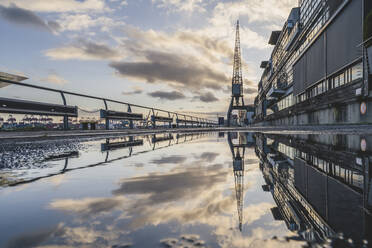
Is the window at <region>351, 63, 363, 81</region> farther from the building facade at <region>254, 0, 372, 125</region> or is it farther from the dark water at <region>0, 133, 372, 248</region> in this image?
the dark water at <region>0, 133, 372, 248</region>

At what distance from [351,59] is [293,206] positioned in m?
30.7

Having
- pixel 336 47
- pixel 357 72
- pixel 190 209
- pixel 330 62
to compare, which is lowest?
pixel 190 209

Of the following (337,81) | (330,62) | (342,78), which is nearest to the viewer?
(342,78)

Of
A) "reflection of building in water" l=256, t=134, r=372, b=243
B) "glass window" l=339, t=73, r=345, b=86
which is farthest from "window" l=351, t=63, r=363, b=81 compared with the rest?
"reflection of building in water" l=256, t=134, r=372, b=243

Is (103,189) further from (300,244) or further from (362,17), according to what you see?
(362,17)

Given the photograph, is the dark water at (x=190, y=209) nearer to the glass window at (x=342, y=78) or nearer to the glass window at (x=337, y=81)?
the glass window at (x=342, y=78)

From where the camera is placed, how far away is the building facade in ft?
79.4

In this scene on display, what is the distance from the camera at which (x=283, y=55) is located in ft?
193

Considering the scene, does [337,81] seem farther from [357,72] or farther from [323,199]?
[323,199]

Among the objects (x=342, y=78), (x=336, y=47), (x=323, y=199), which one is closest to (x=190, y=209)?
(x=323, y=199)

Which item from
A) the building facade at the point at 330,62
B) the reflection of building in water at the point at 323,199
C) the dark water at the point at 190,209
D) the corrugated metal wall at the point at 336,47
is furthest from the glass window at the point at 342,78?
the dark water at the point at 190,209

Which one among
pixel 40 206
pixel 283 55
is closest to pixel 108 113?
pixel 40 206

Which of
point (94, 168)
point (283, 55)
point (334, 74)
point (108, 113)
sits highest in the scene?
point (283, 55)

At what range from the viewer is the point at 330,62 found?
104 feet
